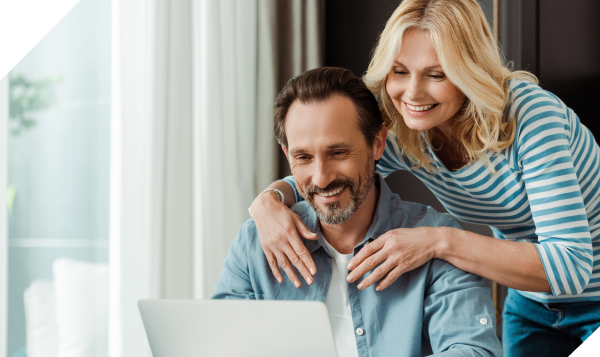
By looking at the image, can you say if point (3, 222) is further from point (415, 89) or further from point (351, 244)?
point (415, 89)

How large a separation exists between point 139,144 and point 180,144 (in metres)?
0.16

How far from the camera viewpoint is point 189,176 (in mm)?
1915

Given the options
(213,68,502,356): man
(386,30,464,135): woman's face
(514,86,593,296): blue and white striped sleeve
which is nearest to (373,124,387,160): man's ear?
(213,68,502,356): man

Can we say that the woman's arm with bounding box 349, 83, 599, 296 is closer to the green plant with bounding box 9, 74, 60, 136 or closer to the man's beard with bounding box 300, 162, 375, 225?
the man's beard with bounding box 300, 162, 375, 225

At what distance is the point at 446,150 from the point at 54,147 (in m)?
1.17

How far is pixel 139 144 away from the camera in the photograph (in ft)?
5.82

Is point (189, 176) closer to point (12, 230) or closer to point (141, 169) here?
point (141, 169)

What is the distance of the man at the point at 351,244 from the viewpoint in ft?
3.70

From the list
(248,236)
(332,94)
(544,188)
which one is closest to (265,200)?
(248,236)

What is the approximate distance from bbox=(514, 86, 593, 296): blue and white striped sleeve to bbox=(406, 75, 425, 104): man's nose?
0.24m

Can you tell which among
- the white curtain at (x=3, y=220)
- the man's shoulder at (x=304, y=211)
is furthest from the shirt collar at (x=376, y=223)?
the white curtain at (x=3, y=220)

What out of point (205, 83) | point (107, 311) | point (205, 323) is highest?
point (205, 83)

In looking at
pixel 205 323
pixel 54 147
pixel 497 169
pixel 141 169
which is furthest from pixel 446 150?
pixel 54 147

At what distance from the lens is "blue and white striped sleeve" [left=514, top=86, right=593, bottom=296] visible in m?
1.12
